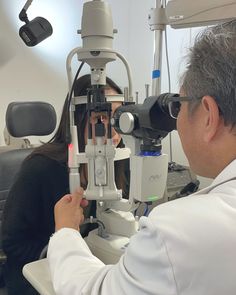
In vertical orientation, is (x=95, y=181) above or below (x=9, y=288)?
above

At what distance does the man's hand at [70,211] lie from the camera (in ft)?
3.37

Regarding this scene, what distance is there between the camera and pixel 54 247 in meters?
0.93

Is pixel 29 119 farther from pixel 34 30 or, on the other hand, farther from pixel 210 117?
pixel 210 117

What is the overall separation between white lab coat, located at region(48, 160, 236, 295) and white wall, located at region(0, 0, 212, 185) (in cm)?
186

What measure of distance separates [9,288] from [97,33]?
1052 millimetres

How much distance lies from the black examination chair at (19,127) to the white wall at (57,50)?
0.76m

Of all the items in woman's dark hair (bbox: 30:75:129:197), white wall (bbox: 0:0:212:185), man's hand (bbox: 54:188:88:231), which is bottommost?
man's hand (bbox: 54:188:88:231)

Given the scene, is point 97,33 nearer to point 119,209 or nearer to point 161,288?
point 119,209

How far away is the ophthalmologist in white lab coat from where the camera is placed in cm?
60

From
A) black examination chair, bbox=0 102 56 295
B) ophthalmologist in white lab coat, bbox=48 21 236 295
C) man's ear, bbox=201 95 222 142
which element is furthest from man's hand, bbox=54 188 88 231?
black examination chair, bbox=0 102 56 295

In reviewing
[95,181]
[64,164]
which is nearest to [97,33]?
[95,181]

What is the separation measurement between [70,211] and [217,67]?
0.56m

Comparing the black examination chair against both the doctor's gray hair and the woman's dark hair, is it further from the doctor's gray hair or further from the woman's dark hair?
the doctor's gray hair

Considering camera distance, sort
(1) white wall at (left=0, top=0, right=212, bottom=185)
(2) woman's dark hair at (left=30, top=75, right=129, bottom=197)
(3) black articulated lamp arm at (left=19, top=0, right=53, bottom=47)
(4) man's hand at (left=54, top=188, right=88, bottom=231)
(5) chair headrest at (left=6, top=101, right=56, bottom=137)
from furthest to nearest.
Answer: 1. (1) white wall at (left=0, top=0, right=212, bottom=185)
2. (3) black articulated lamp arm at (left=19, top=0, right=53, bottom=47)
3. (5) chair headrest at (left=6, top=101, right=56, bottom=137)
4. (2) woman's dark hair at (left=30, top=75, right=129, bottom=197)
5. (4) man's hand at (left=54, top=188, right=88, bottom=231)
